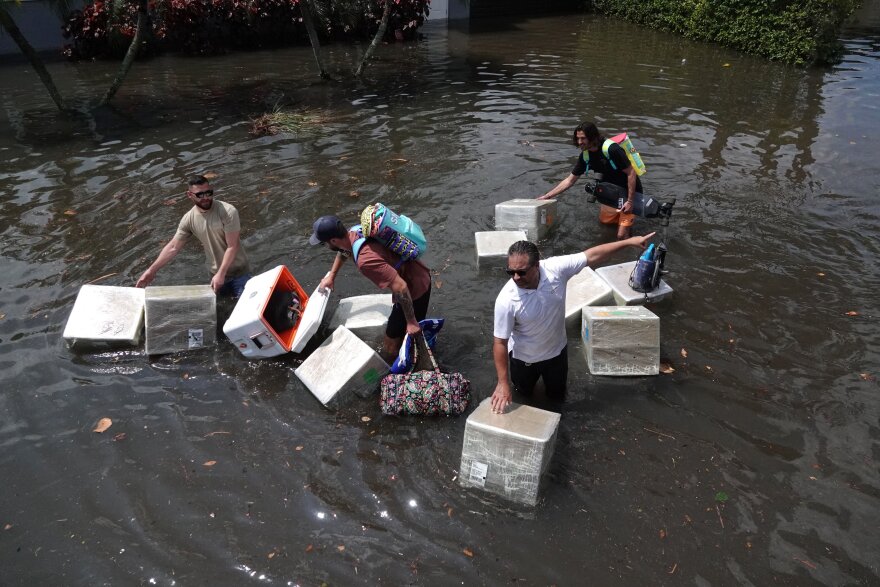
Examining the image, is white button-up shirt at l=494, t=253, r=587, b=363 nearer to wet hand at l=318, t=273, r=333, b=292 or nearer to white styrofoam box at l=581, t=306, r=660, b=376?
white styrofoam box at l=581, t=306, r=660, b=376

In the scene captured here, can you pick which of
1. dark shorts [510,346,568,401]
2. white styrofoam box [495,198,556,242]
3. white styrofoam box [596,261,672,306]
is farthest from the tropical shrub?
dark shorts [510,346,568,401]

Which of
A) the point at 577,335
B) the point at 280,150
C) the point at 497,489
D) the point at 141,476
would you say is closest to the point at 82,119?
the point at 280,150

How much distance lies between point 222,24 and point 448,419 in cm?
2062

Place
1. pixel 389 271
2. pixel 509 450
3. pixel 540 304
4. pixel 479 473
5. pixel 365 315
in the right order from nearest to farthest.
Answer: pixel 509 450 < pixel 479 473 < pixel 540 304 < pixel 389 271 < pixel 365 315

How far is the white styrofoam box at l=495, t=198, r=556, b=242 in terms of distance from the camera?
8.06 m

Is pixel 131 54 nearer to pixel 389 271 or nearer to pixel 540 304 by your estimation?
pixel 389 271

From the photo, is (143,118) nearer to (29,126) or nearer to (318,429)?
(29,126)

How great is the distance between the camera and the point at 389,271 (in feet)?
16.5

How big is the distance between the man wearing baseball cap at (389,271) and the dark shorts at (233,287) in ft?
4.93

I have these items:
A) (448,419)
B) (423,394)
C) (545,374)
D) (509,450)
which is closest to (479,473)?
(509,450)

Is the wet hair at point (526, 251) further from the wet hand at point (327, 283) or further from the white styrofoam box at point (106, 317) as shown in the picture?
the white styrofoam box at point (106, 317)

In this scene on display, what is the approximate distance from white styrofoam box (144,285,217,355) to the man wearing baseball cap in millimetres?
1413

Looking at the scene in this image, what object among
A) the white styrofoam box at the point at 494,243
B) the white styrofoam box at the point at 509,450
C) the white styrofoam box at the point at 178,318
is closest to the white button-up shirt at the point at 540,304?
the white styrofoam box at the point at 509,450

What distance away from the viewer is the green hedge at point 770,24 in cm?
1644
